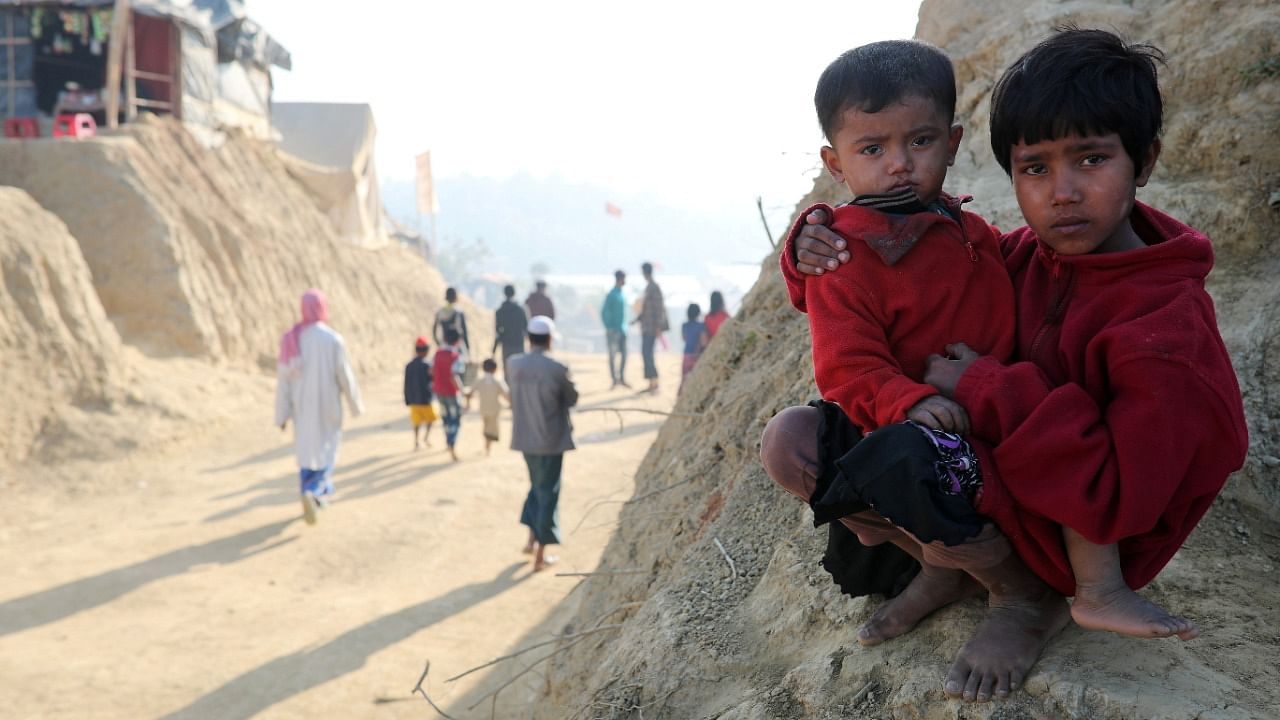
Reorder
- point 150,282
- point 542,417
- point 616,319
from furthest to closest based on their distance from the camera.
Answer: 1. point 616,319
2. point 150,282
3. point 542,417

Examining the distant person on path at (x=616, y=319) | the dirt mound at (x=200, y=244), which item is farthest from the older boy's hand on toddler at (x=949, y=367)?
the dirt mound at (x=200, y=244)

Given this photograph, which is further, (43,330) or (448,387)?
(448,387)

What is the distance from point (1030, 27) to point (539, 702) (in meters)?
3.59

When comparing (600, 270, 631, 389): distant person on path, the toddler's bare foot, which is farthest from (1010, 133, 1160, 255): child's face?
(600, 270, 631, 389): distant person on path

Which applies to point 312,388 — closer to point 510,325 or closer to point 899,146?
point 510,325

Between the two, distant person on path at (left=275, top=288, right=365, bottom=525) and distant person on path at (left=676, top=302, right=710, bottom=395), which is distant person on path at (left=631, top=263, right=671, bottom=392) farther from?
distant person on path at (left=275, top=288, right=365, bottom=525)

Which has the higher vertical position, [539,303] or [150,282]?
[150,282]

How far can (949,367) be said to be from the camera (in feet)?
5.75

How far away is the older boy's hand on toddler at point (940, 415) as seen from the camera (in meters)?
1.67

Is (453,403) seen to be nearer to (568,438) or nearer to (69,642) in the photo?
(568,438)

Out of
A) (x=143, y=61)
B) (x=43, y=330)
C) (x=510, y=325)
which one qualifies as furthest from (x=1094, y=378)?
(x=143, y=61)

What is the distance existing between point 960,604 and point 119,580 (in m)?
6.58

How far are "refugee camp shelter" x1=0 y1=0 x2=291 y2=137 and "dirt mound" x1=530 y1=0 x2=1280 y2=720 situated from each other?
15.1m

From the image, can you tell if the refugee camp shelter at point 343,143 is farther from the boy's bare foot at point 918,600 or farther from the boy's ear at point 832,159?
the boy's bare foot at point 918,600
